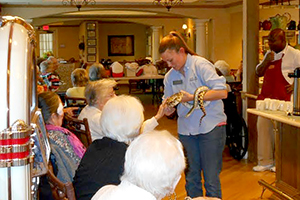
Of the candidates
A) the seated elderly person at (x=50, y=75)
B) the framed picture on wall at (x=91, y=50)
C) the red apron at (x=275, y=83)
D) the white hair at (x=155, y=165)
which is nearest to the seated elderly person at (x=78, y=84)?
the seated elderly person at (x=50, y=75)

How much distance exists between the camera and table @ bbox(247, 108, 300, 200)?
372cm

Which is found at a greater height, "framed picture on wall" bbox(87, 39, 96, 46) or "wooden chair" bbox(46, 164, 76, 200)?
"framed picture on wall" bbox(87, 39, 96, 46)

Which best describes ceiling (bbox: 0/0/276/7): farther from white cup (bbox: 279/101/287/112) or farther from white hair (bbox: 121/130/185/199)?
white hair (bbox: 121/130/185/199)

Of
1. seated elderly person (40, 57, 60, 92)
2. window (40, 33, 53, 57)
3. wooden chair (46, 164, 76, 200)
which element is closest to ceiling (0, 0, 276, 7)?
seated elderly person (40, 57, 60, 92)

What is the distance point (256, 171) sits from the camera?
5.05m

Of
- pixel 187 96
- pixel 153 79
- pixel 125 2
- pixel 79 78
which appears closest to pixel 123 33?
pixel 153 79

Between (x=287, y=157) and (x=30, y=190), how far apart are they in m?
2.85

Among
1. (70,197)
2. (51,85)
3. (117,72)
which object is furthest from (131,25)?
(70,197)

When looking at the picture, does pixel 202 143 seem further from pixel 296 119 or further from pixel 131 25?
pixel 131 25

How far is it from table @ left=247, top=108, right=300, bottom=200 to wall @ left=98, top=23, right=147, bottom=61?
17.7m

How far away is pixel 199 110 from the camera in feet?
9.93

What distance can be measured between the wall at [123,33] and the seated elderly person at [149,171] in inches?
782

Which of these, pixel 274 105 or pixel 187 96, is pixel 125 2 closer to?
pixel 274 105

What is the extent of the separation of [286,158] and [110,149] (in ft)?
7.50
